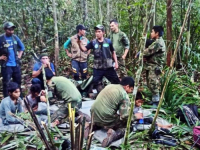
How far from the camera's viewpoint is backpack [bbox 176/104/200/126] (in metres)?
4.72

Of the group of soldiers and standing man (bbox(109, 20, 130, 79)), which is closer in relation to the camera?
the group of soldiers

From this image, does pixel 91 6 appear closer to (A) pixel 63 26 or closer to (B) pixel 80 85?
(A) pixel 63 26

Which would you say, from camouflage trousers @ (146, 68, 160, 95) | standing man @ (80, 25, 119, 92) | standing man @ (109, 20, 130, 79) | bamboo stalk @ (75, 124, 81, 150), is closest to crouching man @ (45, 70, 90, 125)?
standing man @ (80, 25, 119, 92)

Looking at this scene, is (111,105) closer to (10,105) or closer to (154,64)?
(10,105)

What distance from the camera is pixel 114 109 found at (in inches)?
166

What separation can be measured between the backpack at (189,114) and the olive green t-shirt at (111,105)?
135 cm

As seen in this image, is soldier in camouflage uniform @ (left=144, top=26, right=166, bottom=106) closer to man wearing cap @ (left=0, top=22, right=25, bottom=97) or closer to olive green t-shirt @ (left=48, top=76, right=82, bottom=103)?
olive green t-shirt @ (left=48, top=76, right=82, bottom=103)

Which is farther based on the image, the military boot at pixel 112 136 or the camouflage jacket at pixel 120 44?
the camouflage jacket at pixel 120 44

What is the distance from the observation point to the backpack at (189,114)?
472 cm

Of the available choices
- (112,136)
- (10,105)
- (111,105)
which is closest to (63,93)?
(10,105)

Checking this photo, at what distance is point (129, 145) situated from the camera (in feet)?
12.5

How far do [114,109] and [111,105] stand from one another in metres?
0.09

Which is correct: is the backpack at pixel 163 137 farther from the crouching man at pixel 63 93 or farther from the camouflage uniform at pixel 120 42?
the camouflage uniform at pixel 120 42

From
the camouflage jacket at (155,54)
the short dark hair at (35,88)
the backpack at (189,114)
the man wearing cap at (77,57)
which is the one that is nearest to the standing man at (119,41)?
the man wearing cap at (77,57)
